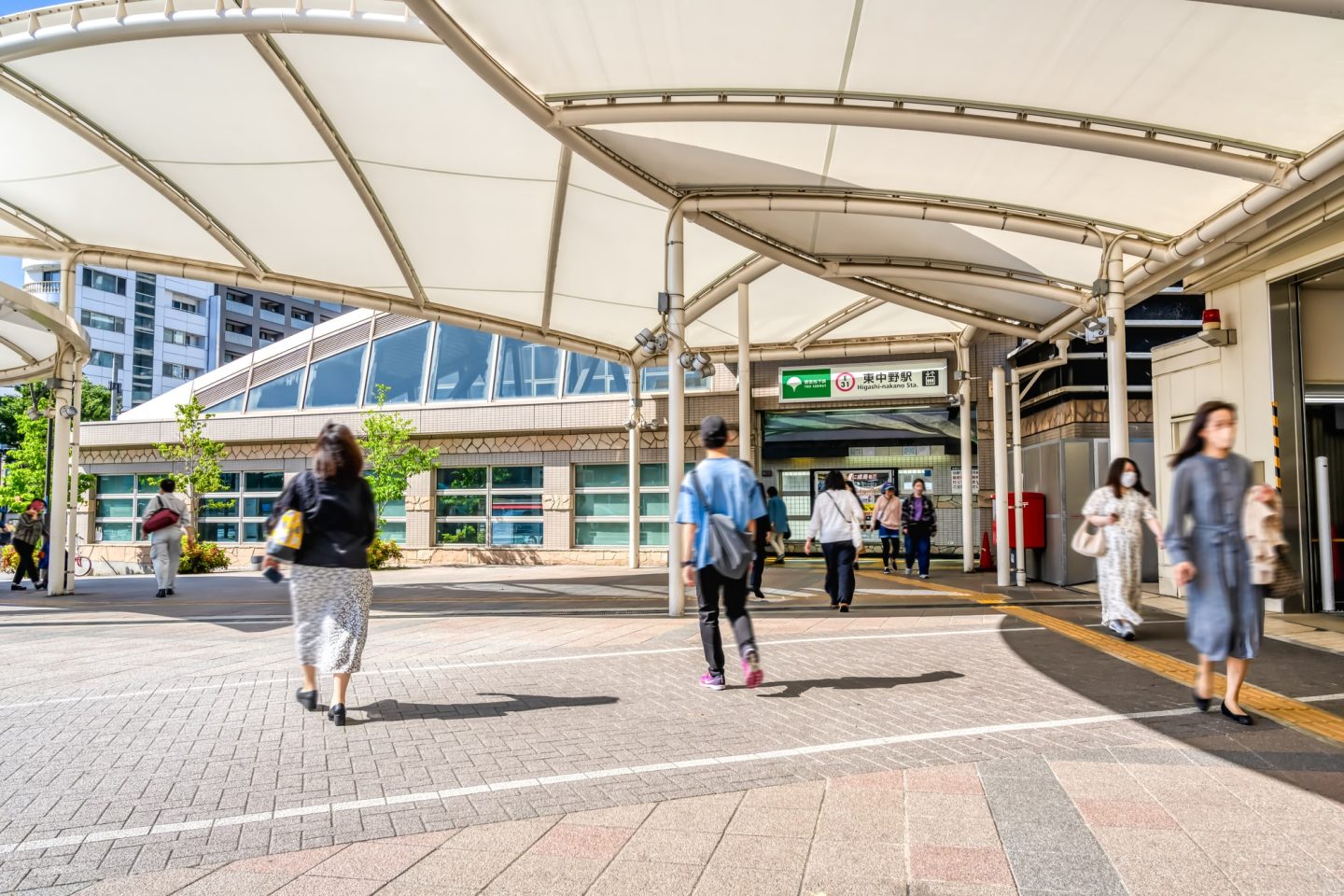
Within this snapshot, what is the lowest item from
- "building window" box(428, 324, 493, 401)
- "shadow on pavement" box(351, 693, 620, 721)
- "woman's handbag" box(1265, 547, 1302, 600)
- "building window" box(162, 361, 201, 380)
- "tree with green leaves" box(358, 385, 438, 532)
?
"shadow on pavement" box(351, 693, 620, 721)

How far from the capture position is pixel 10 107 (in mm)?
10398

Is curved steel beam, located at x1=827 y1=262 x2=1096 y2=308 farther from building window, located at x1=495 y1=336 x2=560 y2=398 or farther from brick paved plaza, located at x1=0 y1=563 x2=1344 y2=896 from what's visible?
building window, located at x1=495 y1=336 x2=560 y2=398

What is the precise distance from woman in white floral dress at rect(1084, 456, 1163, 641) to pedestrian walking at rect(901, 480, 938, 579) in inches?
292

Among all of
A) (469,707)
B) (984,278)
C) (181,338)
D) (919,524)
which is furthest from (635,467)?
(181,338)

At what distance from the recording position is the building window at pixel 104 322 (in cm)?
6912

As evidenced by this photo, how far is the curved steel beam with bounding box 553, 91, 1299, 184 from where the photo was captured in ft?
24.8

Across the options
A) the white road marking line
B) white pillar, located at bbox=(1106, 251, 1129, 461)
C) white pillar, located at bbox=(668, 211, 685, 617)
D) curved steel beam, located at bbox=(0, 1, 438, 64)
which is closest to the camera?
the white road marking line

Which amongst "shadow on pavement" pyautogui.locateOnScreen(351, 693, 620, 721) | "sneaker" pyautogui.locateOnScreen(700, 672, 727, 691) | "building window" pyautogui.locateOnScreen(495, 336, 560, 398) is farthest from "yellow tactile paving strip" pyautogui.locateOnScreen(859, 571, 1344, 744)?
"building window" pyautogui.locateOnScreen(495, 336, 560, 398)

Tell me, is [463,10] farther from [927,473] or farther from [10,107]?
[927,473]

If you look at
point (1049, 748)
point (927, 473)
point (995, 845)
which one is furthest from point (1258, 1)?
point (927, 473)

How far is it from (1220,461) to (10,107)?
12.6 metres

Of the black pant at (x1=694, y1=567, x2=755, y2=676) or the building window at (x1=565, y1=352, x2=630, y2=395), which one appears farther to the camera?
the building window at (x1=565, y1=352, x2=630, y2=395)

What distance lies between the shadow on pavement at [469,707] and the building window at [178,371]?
77.9 metres

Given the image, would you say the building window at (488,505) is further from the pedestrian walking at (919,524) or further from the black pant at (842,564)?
the black pant at (842,564)
